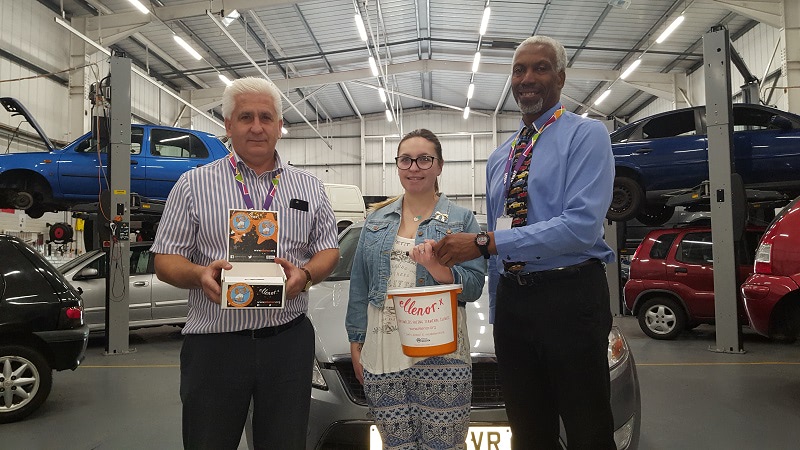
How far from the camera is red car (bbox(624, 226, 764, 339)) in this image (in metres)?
6.77

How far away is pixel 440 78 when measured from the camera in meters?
19.6

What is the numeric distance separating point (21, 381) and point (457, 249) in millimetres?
3736

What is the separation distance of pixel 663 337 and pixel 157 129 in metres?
7.04

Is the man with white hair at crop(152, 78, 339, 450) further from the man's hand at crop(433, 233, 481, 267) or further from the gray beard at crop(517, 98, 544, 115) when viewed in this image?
the gray beard at crop(517, 98, 544, 115)

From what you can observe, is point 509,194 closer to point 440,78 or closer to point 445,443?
point 445,443

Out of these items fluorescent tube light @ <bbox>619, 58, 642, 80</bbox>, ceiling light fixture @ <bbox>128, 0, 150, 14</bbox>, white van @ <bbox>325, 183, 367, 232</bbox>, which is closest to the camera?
ceiling light fixture @ <bbox>128, 0, 150, 14</bbox>

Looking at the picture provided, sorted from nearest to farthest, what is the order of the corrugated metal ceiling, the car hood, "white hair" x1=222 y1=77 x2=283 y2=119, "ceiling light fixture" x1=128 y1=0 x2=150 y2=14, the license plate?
"white hair" x1=222 y1=77 x2=283 y2=119
the license plate
the car hood
"ceiling light fixture" x1=128 y1=0 x2=150 y2=14
the corrugated metal ceiling

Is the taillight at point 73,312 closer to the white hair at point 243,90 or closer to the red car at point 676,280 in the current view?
the white hair at point 243,90

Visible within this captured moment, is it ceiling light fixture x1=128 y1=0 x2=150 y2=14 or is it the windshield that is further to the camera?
ceiling light fixture x1=128 y1=0 x2=150 y2=14

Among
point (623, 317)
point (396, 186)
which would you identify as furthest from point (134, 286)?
point (396, 186)

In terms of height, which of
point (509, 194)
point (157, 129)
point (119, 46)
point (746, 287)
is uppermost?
point (119, 46)

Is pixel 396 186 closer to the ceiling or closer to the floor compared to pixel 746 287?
closer to the ceiling

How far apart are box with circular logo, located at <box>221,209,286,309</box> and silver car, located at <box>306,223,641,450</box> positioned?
3.05 feet

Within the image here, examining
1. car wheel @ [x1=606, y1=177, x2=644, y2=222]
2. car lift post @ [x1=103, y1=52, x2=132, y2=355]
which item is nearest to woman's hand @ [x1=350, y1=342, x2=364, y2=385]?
car lift post @ [x1=103, y1=52, x2=132, y2=355]
